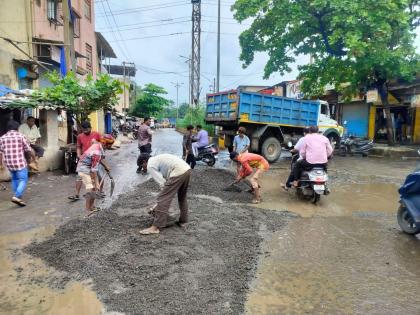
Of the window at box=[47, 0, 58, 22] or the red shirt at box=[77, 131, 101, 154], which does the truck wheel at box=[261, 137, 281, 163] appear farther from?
the window at box=[47, 0, 58, 22]

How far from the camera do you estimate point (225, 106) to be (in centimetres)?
1331

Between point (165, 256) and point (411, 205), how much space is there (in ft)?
11.4

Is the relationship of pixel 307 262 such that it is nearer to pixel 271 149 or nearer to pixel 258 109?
pixel 258 109

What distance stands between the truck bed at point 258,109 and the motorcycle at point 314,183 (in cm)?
567

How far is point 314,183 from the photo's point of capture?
22.8 feet

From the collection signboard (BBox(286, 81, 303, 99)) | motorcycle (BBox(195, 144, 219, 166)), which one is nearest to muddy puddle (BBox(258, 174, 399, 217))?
motorcycle (BBox(195, 144, 219, 166))

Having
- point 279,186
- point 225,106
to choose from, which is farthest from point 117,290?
point 225,106

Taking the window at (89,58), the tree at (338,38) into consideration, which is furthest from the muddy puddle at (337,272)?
the window at (89,58)

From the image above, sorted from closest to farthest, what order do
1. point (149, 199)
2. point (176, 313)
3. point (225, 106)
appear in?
point (176, 313) < point (149, 199) < point (225, 106)

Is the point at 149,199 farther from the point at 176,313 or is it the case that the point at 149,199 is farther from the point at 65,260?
the point at 176,313

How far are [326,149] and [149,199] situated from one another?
363 centimetres

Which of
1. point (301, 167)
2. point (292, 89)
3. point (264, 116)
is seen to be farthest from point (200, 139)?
point (292, 89)

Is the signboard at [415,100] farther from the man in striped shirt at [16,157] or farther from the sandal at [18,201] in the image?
the sandal at [18,201]

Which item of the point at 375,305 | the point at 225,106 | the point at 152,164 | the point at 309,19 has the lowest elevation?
the point at 375,305
